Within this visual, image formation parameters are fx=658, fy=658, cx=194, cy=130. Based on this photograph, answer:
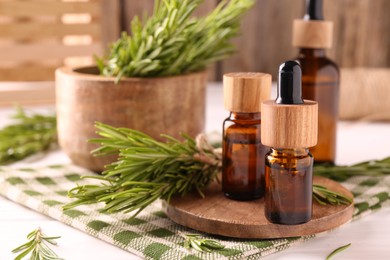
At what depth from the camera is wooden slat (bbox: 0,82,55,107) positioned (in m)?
1.33

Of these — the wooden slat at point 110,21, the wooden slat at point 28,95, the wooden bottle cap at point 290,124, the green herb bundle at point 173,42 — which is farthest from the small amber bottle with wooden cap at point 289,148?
the wooden slat at point 110,21

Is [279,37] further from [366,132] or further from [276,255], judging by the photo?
[276,255]

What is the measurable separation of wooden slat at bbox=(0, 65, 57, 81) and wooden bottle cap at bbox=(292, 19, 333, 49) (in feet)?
2.39

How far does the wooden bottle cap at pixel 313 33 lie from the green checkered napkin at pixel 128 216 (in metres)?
0.17

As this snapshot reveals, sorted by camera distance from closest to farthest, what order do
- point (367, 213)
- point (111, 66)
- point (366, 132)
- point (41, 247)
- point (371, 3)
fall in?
point (41, 247) < point (367, 213) < point (111, 66) < point (366, 132) < point (371, 3)

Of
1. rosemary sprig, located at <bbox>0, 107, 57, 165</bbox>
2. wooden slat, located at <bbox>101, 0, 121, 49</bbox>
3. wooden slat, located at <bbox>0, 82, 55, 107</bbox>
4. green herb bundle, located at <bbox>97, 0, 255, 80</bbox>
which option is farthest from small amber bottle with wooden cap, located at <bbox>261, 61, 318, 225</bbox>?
wooden slat, located at <bbox>101, 0, 121, 49</bbox>

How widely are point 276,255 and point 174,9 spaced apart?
32 cm

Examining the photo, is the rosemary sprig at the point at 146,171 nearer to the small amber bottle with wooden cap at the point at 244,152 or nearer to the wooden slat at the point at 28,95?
the small amber bottle with wooden cap at the point at 244,152

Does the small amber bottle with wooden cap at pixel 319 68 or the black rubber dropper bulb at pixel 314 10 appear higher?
the black rubber dropper bulb at pixel 314 10

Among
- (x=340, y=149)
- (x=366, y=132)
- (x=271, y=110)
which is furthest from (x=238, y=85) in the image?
(x=366, y=132)

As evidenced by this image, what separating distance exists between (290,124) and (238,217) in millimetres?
106

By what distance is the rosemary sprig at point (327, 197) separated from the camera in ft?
2.17

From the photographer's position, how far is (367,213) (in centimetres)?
71

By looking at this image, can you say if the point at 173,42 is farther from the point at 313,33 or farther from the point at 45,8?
the point at 45,8
